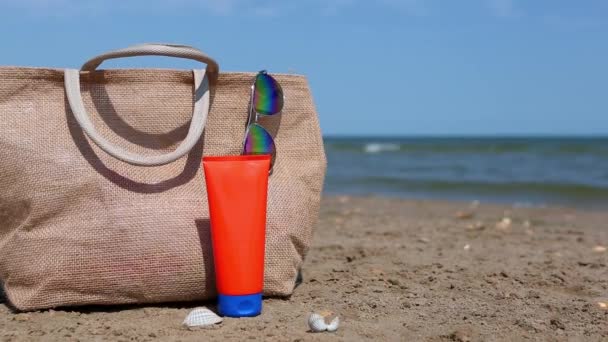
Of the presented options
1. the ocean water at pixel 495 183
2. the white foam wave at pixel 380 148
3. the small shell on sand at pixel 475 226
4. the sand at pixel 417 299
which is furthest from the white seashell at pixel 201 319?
the white foam wave at pixel 380 148

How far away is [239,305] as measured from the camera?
5.95 ft

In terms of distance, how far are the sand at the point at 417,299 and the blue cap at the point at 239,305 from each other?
0.09 ft

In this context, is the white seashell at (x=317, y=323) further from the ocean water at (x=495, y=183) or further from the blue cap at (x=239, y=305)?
the ocean water at (x=495, y=183)

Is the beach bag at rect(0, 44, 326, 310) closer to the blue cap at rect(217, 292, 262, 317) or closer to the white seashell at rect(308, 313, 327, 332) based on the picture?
the blue cap at rect(217, 292, 262, 317)

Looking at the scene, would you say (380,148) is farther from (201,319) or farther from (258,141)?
(201,319)

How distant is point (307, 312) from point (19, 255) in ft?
2.62

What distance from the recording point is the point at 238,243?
1760 millimetres

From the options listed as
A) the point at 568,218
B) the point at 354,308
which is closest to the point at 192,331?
the point at 354,308

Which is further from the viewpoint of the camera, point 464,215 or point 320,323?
point 464,215

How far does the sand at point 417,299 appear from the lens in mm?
1739

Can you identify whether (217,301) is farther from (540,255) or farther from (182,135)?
(540,255)

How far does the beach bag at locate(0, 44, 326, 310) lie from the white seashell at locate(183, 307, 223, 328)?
13 centimetres

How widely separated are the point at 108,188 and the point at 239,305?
0.47 m

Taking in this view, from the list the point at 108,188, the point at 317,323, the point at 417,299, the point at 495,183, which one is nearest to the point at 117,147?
the point at 108,188
